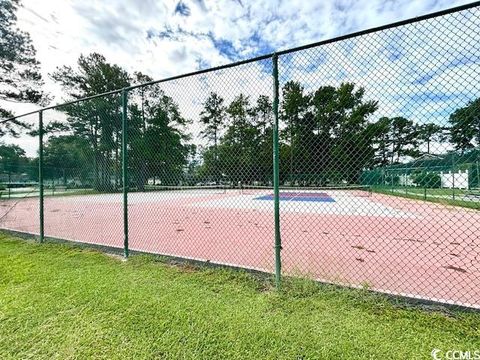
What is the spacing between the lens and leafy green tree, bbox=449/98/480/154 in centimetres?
201

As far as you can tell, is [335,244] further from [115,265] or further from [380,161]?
[115,265]

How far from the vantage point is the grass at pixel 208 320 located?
1541 mm

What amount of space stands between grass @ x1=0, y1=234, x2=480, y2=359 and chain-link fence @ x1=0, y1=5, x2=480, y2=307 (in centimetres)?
34

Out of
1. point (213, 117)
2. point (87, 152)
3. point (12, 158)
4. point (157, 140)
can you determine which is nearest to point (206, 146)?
point (213, 117)

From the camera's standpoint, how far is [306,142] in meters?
2.67

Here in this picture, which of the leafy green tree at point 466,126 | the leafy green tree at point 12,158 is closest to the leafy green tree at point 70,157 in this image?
the leafy green tree at point 12,158

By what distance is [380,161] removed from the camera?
8.72ft

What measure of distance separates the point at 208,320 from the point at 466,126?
2689mm

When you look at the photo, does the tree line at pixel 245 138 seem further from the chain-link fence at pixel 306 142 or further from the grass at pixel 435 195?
the grass at pixel 435 195

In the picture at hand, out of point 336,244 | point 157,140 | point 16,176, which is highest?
point 157,140

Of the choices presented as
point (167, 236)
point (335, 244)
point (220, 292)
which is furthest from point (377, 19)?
point (167, 236)

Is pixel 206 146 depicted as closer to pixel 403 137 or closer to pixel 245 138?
pixel 245 138

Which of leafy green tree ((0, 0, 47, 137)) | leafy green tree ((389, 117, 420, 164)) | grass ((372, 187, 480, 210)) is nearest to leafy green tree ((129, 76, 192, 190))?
leafy green tree ((389, 117, 420, 164))

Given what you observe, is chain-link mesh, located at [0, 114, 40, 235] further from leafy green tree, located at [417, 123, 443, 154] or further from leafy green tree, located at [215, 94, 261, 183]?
leafy green tree, located at [417, 123, 443, 154]
